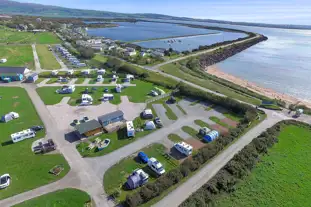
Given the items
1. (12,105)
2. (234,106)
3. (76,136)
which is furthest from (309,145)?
(12,105)

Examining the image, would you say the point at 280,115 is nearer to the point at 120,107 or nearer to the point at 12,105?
the point at 120,107

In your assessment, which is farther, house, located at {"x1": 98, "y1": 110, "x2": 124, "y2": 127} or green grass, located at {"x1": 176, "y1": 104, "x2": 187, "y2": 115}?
green grass, located at {"x1": 176, "y1": 104, "x2": 187, "y2": 115}

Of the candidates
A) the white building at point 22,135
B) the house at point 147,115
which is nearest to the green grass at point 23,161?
the white building at point 22,135

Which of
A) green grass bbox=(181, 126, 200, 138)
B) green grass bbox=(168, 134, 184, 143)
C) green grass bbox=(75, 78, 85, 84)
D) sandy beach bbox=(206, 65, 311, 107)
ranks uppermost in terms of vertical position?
green grass bbox=(75, 78, 85, 84)

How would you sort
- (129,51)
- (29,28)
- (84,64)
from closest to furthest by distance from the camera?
(84,64) → (129,51) → (29,28)

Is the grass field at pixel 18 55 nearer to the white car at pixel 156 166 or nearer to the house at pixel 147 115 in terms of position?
the house at pixel 147 115

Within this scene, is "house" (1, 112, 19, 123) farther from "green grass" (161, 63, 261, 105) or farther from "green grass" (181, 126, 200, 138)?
"green grass" (161, 63, 261, 105)

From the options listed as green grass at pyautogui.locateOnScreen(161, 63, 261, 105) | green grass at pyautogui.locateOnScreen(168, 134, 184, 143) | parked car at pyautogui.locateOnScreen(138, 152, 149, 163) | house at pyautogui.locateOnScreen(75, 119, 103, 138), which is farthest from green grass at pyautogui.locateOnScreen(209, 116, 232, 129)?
house at pyautogui.locateOnScreen(75, 119, 103, 138)

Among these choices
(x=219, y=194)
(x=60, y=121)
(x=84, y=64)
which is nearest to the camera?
(x=219, y=194)
